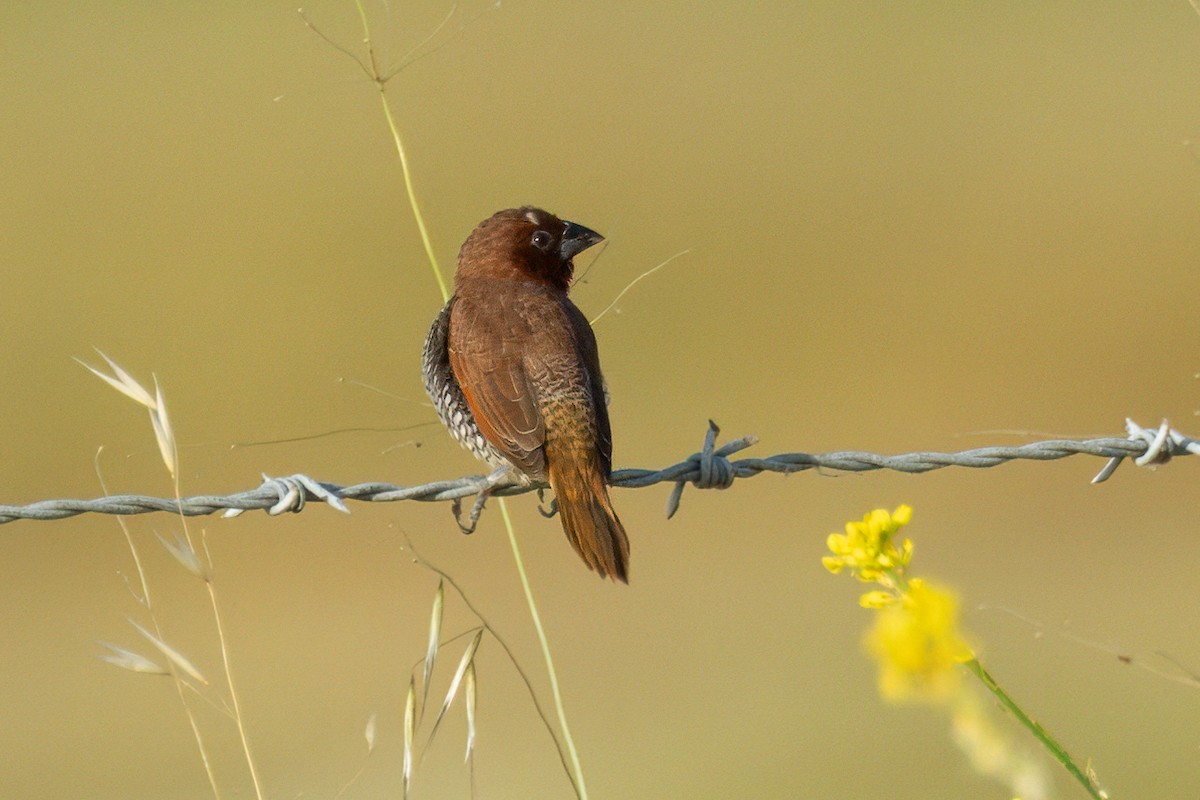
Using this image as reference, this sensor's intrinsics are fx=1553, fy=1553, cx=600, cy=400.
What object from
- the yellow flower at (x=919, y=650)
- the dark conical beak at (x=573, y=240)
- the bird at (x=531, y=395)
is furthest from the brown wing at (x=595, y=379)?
the yellow flower at (x=919, y=650)

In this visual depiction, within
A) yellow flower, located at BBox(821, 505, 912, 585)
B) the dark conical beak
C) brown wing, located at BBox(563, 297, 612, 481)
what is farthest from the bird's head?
yellow flower, located at BBox(821, 505, 912, 585)

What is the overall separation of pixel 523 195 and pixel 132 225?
6173 mm

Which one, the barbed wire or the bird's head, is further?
the bird's head

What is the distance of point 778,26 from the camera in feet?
117

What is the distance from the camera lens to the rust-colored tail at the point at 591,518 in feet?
13.9

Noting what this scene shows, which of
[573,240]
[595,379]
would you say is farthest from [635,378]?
[595,379]

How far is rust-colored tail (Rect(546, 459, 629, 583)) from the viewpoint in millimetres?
4242

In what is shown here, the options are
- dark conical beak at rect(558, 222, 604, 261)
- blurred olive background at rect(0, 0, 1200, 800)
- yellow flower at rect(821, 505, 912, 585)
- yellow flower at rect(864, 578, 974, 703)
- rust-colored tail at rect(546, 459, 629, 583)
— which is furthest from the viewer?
blurred olive background at rect(0, 0, 1200, 800)

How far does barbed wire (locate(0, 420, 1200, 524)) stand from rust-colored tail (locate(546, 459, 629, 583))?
0.19m

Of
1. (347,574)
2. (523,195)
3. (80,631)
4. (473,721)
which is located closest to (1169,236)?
(523,195)

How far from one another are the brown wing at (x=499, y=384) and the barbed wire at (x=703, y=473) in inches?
14.5

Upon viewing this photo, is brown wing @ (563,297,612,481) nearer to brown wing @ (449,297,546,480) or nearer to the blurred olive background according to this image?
brown wing @ (449,297,546,480)

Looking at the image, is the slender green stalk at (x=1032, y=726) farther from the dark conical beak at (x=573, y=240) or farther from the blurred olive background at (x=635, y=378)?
the dark conical beak at (x=573, y=240)

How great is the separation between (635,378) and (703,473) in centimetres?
1550
